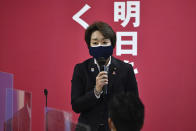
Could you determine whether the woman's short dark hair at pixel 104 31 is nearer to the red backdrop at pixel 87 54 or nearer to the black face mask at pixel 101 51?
the black face mask at pixel 101 51

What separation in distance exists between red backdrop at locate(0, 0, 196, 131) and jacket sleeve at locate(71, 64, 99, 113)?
4.13 ft

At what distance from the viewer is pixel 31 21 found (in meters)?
2.89

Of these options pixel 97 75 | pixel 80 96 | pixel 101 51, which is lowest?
pixel 80 96

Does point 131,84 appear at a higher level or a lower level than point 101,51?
lower

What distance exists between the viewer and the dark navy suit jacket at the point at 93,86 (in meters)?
1.53

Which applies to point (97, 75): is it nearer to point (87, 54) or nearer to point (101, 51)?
point (101, 51)

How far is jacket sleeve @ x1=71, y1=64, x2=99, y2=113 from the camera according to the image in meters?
1.45

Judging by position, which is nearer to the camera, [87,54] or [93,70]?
[93,70]

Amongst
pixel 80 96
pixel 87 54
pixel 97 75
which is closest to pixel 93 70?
pixel 97 75

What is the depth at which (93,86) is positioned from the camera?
1.57 meters

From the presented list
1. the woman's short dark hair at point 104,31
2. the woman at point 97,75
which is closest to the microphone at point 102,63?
the woman at point 97,75

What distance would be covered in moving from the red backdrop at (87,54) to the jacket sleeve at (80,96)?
126cm

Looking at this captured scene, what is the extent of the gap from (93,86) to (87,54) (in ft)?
4.26

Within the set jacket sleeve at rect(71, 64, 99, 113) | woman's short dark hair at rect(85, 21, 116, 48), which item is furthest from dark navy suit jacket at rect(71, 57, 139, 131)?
woman's short dark hair at rect(85, 21, 116, 48)
